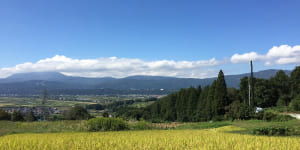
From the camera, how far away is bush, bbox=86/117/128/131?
16983 millimetres

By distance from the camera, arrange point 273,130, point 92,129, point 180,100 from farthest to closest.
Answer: point 180,100 < point 92,129 < point 273,130

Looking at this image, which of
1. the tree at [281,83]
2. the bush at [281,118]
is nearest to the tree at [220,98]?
the bush at [281,118]

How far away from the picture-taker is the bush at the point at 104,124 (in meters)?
17.0

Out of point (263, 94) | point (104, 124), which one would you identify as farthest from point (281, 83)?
point (104, 124)

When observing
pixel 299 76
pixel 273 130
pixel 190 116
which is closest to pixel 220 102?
pixel 190 116

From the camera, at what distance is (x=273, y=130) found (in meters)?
13.9

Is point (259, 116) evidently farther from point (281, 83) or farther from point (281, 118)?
point (281, 83)

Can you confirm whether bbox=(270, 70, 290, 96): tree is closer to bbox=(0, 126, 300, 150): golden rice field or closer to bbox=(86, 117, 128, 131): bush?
bbox=(86, 117, 128, 131): bush

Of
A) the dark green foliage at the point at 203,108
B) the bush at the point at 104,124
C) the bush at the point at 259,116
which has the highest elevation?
the bush at the point at 104,124

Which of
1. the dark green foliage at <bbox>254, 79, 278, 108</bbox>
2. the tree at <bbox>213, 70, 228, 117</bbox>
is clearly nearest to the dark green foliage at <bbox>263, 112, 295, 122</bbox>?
the tree at <bbox>213, 70, 228, 117</bbox>

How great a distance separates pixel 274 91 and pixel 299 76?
6.50 meters

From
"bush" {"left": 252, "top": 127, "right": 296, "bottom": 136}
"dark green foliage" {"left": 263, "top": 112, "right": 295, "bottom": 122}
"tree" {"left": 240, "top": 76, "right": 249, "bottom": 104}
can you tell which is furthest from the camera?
"tree" {"left": 240, "top": 76, "right": 249, "bottom": 104}

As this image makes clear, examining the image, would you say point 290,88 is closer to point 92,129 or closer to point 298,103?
point 298,103

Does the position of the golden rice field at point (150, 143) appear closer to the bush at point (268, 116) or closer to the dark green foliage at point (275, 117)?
the dark green foliage at point (275, 117)
